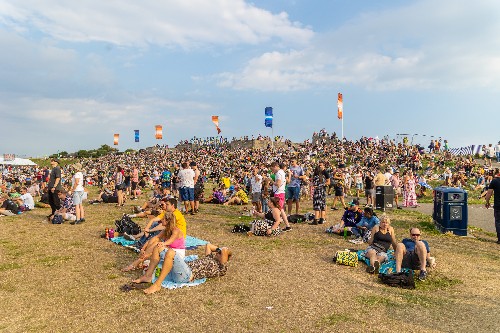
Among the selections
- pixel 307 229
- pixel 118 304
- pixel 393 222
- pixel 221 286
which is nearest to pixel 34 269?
pixel 118 304

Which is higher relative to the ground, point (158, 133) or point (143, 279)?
point (158, 133)

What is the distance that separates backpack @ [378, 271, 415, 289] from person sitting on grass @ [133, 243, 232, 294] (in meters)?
2.71

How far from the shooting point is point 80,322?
14.8 ft

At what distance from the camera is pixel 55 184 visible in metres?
10.9

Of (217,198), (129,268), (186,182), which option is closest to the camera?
(129,268)

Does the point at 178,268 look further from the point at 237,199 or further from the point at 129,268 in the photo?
the point at 237,199

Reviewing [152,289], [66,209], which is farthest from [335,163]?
[152,289]

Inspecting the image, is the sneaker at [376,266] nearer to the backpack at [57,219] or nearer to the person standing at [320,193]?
the person standing at [320,193]

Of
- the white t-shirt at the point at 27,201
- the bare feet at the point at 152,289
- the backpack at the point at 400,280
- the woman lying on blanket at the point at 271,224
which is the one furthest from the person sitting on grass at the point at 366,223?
the white t-shirt at the point at 27,201

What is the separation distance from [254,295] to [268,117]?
38.4 metres

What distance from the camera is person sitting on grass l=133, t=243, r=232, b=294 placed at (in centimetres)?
564

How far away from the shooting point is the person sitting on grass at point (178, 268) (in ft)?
18.5

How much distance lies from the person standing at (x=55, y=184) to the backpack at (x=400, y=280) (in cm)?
936

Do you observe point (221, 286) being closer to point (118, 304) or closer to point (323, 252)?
point (118, 304)
